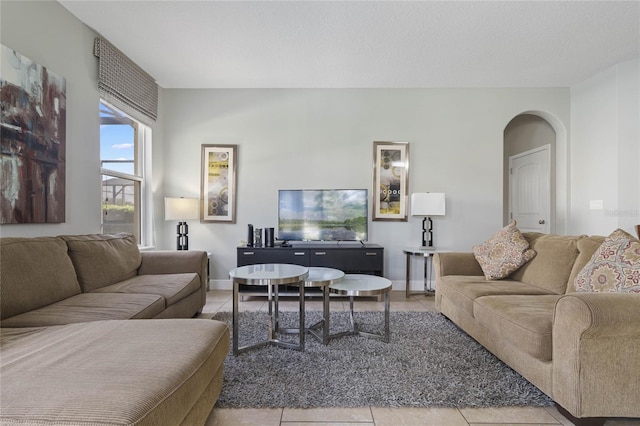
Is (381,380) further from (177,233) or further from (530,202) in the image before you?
(530,202)

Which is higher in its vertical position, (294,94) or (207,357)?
(294,94)

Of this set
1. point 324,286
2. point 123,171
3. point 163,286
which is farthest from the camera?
point 123,171

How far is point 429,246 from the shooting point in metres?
3.87

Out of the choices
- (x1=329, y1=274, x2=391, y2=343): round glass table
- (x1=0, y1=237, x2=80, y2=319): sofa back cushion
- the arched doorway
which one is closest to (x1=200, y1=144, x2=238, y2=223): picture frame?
(x1=0, y1=237, x2=80, y2=319): sofa back cushion

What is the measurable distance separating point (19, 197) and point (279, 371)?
211 cm

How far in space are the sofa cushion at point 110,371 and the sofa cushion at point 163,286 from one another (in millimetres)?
745

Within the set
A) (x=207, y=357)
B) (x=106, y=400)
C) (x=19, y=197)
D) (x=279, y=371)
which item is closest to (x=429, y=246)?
(x=279, y=371)

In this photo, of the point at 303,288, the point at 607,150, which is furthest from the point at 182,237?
the point at 607,150

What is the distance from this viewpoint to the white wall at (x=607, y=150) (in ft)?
10.9

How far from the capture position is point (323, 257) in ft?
11.8

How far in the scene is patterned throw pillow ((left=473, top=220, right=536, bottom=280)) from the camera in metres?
2.56

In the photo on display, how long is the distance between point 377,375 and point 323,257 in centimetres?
184

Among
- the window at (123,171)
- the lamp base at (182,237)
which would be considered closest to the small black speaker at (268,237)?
the lamp base at (182,237)

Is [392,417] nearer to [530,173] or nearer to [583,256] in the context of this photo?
[583,256]
